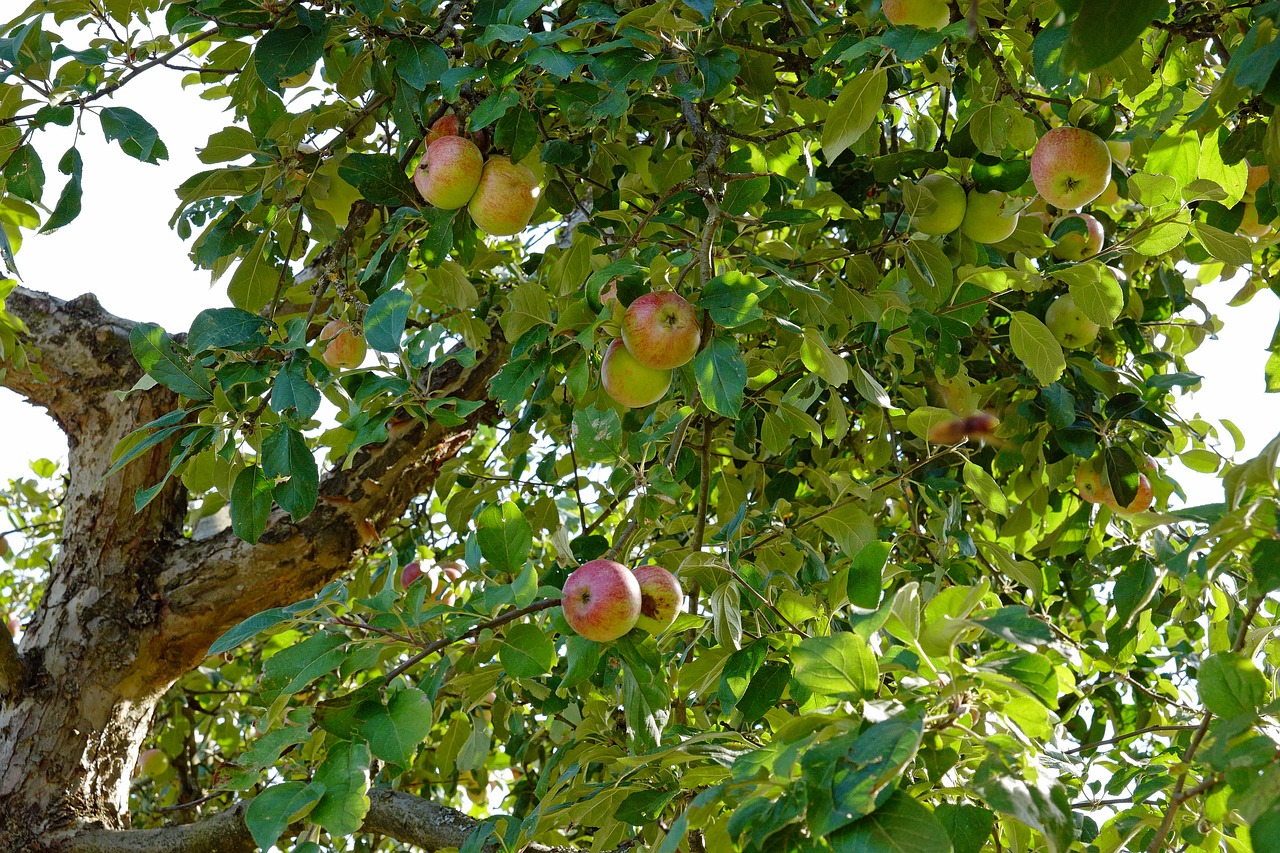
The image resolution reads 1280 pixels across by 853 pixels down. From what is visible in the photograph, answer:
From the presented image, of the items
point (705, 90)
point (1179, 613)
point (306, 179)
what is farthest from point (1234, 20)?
point (306, 179)

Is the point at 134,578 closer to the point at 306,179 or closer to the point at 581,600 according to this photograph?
the point at 306,179

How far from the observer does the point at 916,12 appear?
55.7 inches

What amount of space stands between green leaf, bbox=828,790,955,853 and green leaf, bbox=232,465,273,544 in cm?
104

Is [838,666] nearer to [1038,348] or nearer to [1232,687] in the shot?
[1232,687]

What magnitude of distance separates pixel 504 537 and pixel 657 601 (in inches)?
9.4

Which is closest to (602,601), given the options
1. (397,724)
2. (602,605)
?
(602,605)

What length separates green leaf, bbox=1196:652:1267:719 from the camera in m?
0.86

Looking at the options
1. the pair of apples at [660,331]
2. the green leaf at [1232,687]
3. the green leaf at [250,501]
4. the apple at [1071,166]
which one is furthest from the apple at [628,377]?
the green leaf at [1232,687]

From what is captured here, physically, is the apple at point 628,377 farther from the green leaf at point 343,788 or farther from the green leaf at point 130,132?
the green leaf at point 130,132

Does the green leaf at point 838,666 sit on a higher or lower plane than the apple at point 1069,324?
lower

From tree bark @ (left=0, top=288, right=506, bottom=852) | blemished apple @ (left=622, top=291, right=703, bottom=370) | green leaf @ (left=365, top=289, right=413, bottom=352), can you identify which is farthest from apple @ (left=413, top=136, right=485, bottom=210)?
tree bark @ (left=0, top=288, right=506, bottom=852)

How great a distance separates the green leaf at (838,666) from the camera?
2.88ft

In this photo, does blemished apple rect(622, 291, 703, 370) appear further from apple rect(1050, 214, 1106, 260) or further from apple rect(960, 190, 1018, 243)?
apple rect(1050, 214, 1106, 260)

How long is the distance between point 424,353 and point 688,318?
398 mm
